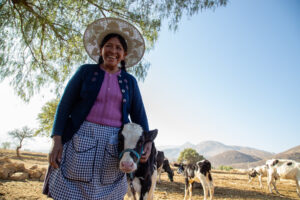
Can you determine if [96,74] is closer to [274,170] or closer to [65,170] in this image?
[65,170]

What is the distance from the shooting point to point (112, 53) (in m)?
1.79

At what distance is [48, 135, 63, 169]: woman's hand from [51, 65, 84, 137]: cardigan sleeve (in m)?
0.05

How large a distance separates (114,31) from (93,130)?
1.19 meters

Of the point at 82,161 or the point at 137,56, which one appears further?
the point at 137,56

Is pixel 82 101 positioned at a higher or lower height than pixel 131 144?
higher

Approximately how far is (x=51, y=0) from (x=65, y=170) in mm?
4314

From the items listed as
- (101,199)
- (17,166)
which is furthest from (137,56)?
(17,166)

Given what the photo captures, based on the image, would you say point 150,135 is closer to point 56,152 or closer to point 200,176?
point 56,152

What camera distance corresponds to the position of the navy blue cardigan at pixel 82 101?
4.88ft

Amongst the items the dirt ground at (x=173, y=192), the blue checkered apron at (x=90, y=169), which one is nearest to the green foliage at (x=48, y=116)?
the dirt ground at (x=173, y=192)

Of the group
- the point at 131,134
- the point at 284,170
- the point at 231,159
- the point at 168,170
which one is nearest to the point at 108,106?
the point at 131,134

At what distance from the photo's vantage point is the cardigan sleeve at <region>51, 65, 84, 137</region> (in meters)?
1.46

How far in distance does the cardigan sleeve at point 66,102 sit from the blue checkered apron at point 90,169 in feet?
0.47

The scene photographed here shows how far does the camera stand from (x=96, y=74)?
1.71 m
